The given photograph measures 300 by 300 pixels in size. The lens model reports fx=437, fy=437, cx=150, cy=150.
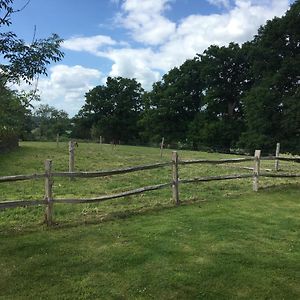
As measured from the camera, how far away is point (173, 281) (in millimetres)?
5934

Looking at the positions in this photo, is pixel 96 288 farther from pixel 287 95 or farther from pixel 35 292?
pixel 287 95

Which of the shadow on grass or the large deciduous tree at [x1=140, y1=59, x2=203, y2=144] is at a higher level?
the large deciduous tree at [x1=140, y1=59, x2=203, y2=144]

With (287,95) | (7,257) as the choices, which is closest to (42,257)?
(7,257)

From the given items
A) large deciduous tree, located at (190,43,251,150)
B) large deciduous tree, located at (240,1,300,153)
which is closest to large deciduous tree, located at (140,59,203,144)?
large deciduous tree, located at (190,43,251,150)

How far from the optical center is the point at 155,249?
23.6ft

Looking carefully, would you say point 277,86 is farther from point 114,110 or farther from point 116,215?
point 114,110

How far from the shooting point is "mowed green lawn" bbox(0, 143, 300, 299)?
575 centimetres

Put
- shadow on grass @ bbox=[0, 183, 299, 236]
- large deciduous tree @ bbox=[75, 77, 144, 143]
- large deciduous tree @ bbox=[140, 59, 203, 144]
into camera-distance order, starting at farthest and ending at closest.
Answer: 1. large deciduous tree @ bbox=[75, 77, 144, 143]
2. large deciduous tree @ bbox=[140, 59, 203, 144]
3. shadow on grass @ bbox=[0, 183, 299, 236]

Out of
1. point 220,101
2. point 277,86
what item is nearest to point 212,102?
point 220,101

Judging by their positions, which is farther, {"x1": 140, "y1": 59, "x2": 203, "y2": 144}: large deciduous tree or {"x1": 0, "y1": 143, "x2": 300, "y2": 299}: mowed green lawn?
{"x1": 140, "y1": 59, "x2": 203, "y2": 144}: large deciduous tree

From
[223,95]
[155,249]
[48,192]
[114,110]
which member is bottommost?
[155,249]

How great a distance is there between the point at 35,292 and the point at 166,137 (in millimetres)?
54417

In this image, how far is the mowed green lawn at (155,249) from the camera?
5.75 m

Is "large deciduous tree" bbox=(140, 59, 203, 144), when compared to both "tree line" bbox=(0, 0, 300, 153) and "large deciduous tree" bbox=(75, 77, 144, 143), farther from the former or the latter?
"large deciduous tree" bbox=(75, 77, 144, 143)
